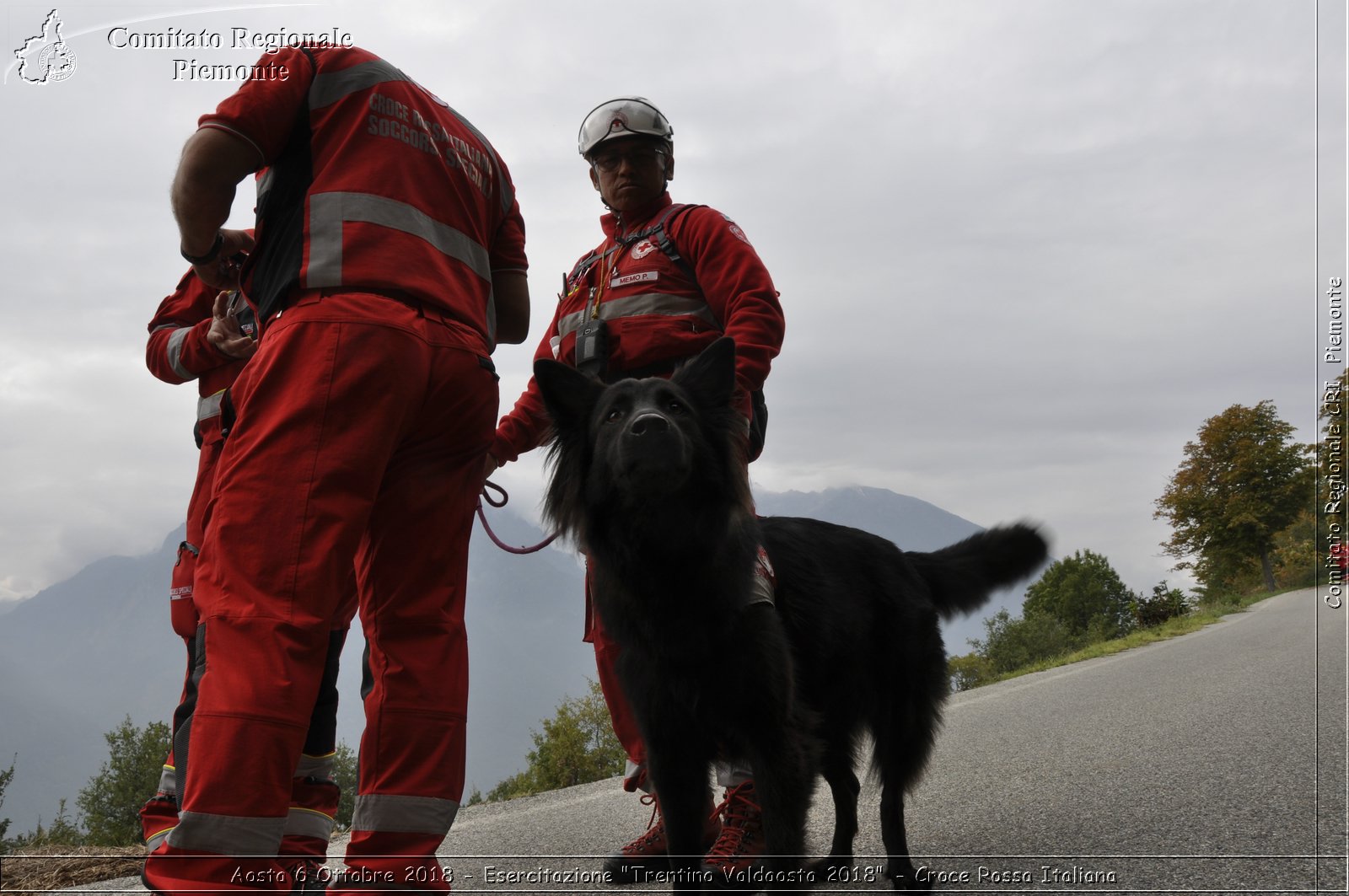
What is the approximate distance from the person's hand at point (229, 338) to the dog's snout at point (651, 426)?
4.10 feet

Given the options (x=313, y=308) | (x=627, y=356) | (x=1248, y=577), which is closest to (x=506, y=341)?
(x=627, y=356)

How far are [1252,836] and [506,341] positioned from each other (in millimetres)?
3259

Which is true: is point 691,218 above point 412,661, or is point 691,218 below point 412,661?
above

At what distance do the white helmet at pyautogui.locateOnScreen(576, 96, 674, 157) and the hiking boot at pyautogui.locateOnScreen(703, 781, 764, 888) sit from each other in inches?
105

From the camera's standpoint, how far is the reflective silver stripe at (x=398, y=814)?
2.19m

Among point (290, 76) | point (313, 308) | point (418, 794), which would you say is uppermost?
point (290, 76)

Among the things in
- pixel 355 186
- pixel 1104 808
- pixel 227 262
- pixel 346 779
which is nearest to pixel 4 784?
pixel 346 779

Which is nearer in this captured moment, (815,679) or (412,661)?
(412,661)

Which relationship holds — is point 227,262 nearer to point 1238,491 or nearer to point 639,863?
point 639,863

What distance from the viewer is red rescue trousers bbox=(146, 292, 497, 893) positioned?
1.85 m

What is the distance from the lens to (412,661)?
2.28 m

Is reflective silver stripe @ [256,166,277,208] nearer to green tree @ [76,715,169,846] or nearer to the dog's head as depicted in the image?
the dog's head

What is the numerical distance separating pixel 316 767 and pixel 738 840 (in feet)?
5.03

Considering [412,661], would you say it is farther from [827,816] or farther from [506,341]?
[827,816]
